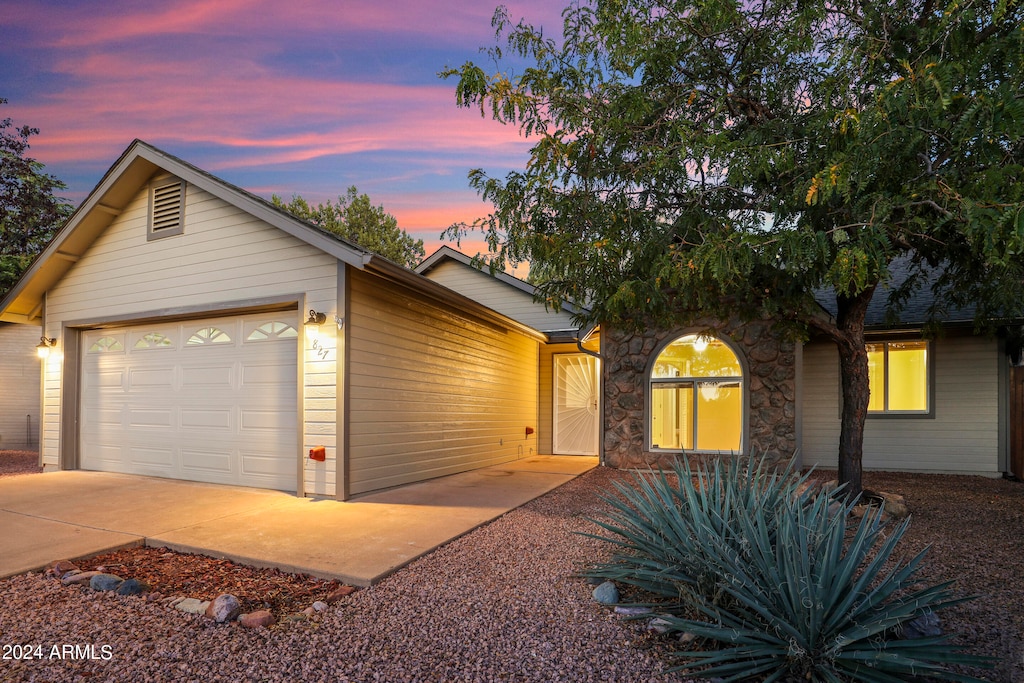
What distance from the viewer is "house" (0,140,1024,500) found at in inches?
278

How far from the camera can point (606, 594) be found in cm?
362

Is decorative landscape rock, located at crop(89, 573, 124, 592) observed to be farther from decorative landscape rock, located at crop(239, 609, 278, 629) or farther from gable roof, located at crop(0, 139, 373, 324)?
gable roof, located at crop(0, 139, 373, 324)

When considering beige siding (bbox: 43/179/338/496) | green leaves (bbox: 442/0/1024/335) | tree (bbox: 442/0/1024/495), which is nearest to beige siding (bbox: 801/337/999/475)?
tree (bbox: 442/0/1024/495)

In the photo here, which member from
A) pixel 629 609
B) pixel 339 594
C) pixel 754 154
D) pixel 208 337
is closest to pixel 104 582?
pixel 339 594

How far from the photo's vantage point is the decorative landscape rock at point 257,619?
325cm

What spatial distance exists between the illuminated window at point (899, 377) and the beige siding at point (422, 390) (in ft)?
21.6

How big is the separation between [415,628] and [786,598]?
6.46ft

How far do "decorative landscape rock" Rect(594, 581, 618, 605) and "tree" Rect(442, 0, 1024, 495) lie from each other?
8.86 ft

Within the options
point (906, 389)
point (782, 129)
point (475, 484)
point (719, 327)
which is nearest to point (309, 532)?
point (475, 484)

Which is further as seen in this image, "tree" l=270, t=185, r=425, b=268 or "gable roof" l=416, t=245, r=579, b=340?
"tree" l=270, t=185, r=425, b=268

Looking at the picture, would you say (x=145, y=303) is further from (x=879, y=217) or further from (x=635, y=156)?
(x=879, y=217)

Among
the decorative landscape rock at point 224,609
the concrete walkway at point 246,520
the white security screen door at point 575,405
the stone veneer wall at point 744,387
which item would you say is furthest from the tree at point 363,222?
the decorative landscape rock at point 224,609

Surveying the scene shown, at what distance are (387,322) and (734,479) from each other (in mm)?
5060

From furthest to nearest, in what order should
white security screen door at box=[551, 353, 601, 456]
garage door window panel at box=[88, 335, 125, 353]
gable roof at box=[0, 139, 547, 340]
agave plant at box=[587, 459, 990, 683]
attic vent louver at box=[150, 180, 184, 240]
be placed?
white security screen door at box=[551, 353, 601, 456], garage door window panel at box=[88, 335, 125, 353], attic vent louver at box=[150, 180, 184, 240], gable roof at box=[0, 139, 547, 340], agave plant at box=[587, 459, 990, 683]
